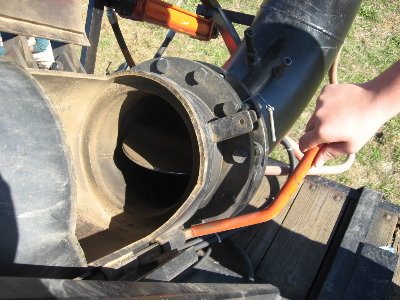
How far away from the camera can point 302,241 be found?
193cm

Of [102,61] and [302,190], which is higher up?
[102,61]

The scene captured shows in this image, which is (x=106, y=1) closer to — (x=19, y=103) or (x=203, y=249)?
(x=203, y=249)

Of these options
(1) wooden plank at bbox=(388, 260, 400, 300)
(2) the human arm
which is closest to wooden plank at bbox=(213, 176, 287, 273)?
(1) wooden plank at bbox=(388, 260, 400, 300)

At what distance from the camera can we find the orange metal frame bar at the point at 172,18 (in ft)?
6.94

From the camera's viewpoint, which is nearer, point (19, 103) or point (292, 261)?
point (19, 103)

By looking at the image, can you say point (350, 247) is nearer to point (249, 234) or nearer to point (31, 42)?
point (249, 234)

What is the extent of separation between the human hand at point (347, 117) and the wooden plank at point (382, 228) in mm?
844

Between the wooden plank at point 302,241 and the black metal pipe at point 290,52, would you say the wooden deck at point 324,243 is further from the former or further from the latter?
the black metal pipe at point 290,52

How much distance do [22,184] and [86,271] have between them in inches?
10.4

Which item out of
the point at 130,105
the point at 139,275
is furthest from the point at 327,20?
the point at 139,275

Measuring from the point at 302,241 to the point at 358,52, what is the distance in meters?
2.61

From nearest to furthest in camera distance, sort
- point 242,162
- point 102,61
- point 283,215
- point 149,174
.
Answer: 1. point 242,162
2. point 149,174
3. point 283,215
4. point 102,61

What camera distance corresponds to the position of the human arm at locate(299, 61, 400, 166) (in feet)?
4.00

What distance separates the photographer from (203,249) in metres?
1.88
